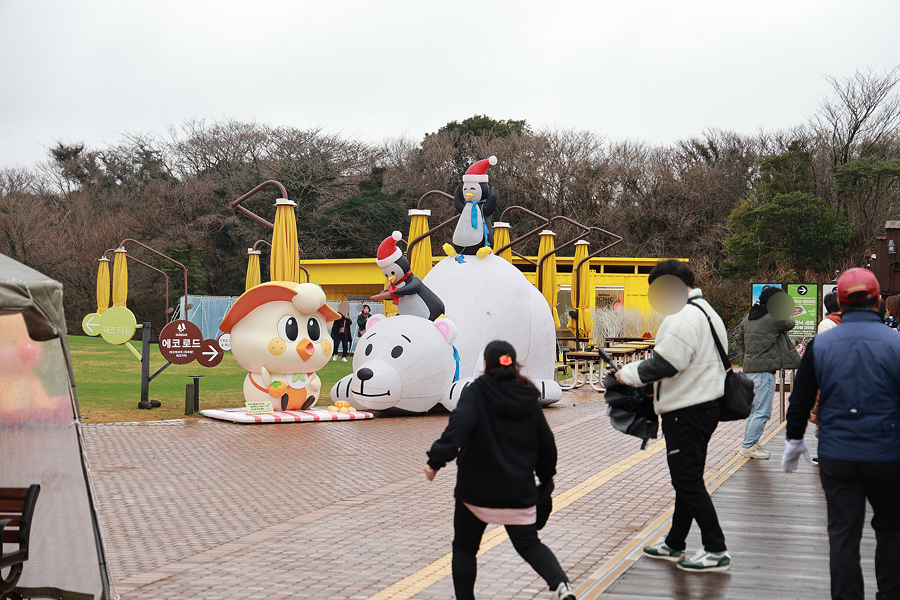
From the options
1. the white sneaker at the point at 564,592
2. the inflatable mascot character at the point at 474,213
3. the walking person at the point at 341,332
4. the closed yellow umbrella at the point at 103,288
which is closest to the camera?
the white sneaker at the point at 564,592

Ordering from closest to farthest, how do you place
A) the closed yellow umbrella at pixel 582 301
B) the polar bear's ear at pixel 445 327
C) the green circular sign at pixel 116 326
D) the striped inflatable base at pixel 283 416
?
the striped inflatable base at pixel 283 416 < the polar bear's ear at pixel 445 327 < the green circular sign at pixel 116 326 < the closed yellow umbrella at pixel 582 301

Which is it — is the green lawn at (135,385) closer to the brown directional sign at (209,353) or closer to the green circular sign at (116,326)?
the brown directional sign at (209,353)

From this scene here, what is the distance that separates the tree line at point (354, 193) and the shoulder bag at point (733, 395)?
3450 cm

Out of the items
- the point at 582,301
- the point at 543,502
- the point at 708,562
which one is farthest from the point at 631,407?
the point at 582,301

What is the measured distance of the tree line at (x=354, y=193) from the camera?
4394cm

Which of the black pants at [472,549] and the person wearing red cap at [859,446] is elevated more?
the person wearing red cap at [859,446]

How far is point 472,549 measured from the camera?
4574 mm

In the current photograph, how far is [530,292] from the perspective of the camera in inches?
632

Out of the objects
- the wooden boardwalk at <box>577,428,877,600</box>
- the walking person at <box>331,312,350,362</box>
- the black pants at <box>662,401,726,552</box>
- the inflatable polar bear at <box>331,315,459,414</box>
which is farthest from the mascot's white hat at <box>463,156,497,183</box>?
the walking person at <box>331,312,350,362</box>

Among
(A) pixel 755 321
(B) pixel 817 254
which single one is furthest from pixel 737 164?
(A) pixel 755 321

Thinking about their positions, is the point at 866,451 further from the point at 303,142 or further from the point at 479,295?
the point at 303,142

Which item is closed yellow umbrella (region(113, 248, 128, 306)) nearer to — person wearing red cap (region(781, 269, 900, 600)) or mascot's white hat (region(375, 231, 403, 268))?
mascot's white hat (region(375, 231, 403, 268))

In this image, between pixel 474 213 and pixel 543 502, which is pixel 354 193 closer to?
pixel 474 213

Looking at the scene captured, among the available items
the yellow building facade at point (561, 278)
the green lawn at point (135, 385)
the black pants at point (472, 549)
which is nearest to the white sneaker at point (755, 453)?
the black pants at point (472, 549)
